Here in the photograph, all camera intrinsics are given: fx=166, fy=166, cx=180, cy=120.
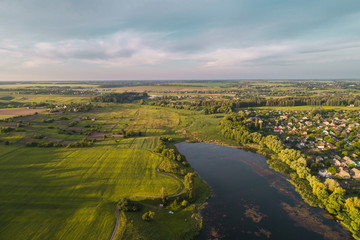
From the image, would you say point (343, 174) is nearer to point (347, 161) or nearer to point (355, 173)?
point (355, 173)

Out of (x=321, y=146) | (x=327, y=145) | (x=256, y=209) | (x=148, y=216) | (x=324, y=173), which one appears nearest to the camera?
(x=148, y=216)

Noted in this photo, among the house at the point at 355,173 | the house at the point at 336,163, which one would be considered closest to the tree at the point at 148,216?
the house at the point at 355,173

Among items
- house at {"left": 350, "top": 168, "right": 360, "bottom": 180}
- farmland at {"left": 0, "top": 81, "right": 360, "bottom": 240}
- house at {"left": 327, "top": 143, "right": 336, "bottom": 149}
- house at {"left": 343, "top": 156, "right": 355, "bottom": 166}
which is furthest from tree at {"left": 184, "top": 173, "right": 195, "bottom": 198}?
house at {"left": 327, "top": 143, "right": 336, "bottom": 149}

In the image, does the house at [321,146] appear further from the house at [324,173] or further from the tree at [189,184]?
the tree at [189,184]

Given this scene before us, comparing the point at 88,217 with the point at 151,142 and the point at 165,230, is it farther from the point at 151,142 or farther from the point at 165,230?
the point at 151,142

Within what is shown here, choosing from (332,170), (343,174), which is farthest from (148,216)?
(343,174)

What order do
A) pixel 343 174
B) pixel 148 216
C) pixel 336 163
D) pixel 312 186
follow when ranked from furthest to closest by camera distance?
1. pixel 336 163
2. pixel 343 174
3. pixel 312 186
4. pixel 148 216

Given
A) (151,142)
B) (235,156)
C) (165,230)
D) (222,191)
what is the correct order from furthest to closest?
1. (151,142)
2. (235,156)
3. (222,191)
4. (165,230)

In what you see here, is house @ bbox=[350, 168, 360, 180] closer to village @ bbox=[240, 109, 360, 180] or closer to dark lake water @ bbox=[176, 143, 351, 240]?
village @ bbox=[240, 109, 360, 180]

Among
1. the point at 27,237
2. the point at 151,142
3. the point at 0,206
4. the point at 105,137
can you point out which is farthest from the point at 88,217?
the point at 105,137
